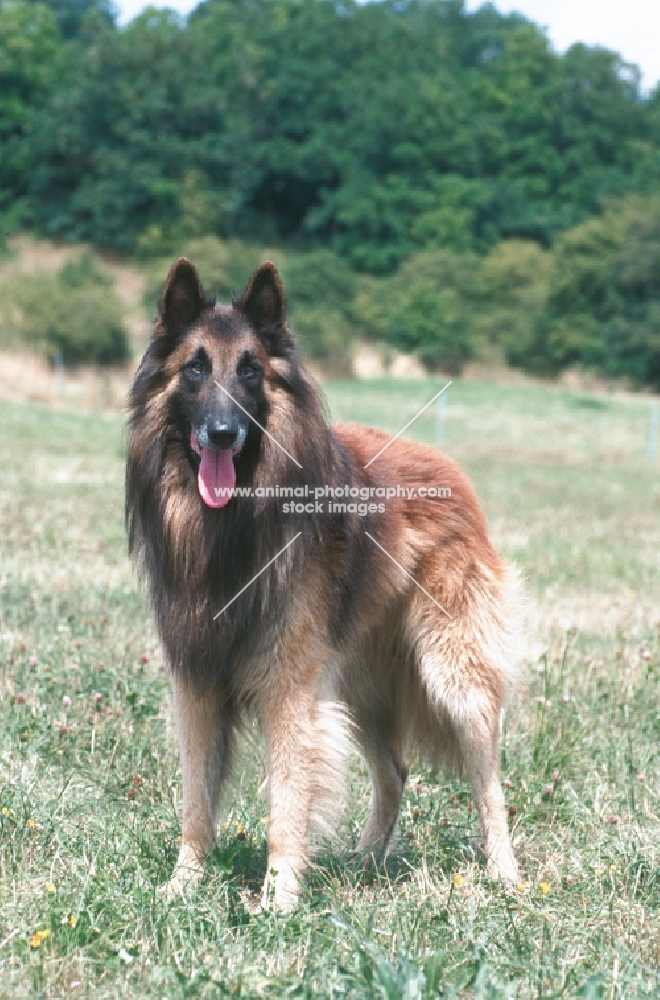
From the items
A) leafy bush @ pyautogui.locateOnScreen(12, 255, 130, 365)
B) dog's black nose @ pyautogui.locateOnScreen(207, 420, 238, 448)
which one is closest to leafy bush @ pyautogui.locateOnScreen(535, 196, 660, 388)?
leafy bush @ pyautogui.locateOnScreen(12, 255, 130, 365)

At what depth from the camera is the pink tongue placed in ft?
11.3

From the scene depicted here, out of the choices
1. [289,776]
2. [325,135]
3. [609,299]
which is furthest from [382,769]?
[325,135]

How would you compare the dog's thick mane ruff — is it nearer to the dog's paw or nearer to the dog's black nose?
the dog's black nose

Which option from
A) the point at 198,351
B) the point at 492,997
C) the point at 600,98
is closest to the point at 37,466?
the point at 198,351

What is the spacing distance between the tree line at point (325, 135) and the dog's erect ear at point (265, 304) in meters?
48.8

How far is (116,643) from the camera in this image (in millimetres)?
5727

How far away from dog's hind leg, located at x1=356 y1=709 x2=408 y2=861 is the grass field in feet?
0.25

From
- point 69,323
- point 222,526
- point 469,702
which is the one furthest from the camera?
point 69,323

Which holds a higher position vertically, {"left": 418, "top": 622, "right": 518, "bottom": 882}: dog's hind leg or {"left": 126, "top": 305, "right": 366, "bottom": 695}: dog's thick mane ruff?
{"left": 126, "top": 305, "right": 366, "bottom": 695}: dog's thick mane ruff

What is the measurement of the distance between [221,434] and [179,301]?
1.76 feet

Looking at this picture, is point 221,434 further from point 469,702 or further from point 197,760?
point 469,702

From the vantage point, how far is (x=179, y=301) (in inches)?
139

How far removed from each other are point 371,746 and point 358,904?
112cm

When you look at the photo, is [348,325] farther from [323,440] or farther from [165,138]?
[323,440]
